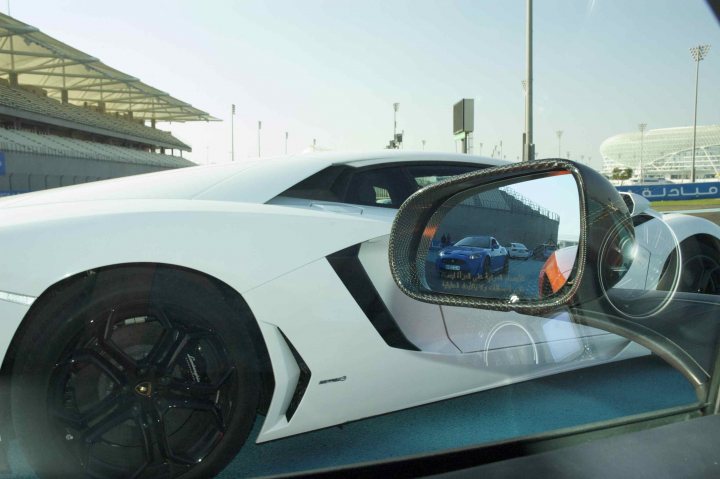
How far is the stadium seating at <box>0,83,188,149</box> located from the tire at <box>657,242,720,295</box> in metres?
2.34

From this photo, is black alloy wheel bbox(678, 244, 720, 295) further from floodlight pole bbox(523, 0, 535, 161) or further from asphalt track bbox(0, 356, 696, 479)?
floodlight pole bbox(523, 0, 535, 161)

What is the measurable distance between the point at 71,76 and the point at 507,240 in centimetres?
275

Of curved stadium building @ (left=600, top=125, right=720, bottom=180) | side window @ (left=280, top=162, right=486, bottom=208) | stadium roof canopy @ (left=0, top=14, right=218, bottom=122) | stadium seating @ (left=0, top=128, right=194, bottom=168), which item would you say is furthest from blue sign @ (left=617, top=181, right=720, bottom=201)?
stadium seating @ (left=0, top=128, right=194, bottom=168)

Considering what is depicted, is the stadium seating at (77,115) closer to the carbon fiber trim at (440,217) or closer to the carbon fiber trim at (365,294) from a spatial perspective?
the carbon fiber trim at (365,294)

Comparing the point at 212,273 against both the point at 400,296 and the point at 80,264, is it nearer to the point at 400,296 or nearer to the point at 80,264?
the point at 80,264

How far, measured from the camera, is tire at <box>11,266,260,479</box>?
158cm

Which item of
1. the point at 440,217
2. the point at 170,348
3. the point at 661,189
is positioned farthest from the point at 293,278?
the point at 661,189

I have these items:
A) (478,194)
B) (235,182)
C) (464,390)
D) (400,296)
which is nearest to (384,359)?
(400,296)

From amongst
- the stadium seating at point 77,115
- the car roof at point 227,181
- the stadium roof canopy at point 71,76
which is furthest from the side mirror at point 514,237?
the stadium seating at point 77,115

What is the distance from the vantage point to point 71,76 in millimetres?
3076

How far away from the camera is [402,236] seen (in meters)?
1.50

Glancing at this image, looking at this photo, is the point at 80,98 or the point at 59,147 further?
the point at 59,147

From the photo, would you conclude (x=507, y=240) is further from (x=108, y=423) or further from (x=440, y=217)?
(x=108, y=423)

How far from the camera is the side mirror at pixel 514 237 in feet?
3.85
